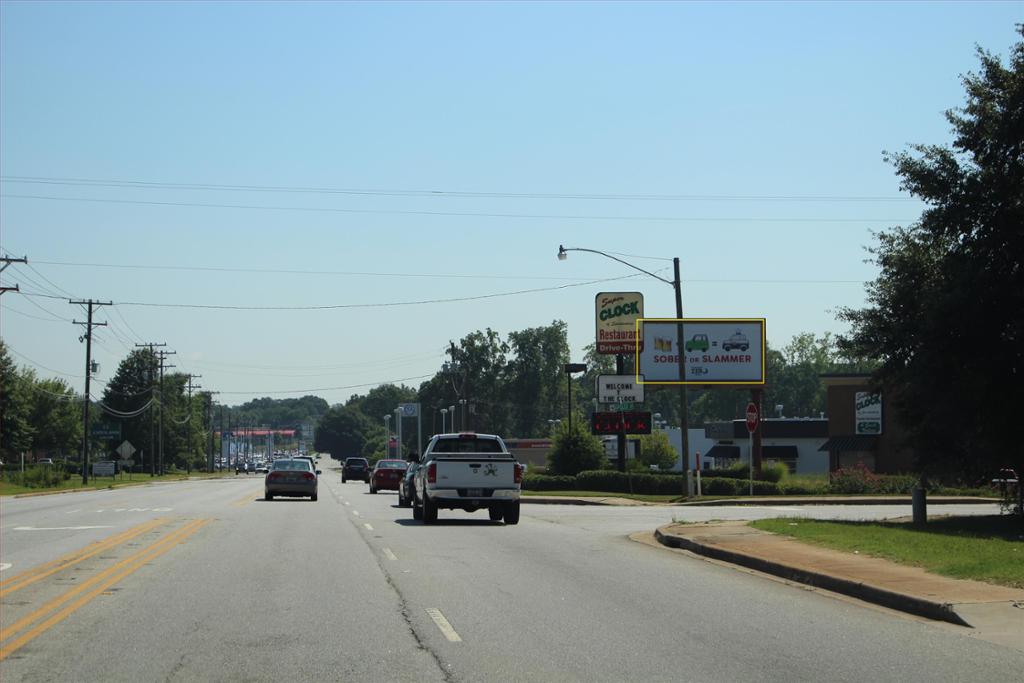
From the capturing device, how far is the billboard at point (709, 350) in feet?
185

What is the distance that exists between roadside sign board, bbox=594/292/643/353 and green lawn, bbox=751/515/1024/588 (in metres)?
33.2

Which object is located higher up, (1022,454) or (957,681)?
(1022,454)

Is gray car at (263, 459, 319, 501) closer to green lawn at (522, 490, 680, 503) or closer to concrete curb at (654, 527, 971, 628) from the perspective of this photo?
green lawn at (522, 490, 680, 503)

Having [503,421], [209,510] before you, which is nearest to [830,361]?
[503,421]

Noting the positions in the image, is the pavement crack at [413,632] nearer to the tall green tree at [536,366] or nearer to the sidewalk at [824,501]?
the sidewalk at [824,501]

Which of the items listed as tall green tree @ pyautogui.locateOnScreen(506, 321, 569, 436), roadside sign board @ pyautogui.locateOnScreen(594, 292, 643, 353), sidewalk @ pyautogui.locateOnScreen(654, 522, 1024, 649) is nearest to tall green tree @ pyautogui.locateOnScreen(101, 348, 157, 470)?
tall green tree @ pyautogui.locateOnScreen(506, 321, 569, 436)

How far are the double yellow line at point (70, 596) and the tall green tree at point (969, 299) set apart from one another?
47.4ft

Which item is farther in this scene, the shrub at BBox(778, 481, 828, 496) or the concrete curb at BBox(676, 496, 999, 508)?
the shrub at BBox(778, 481, 828, 496)

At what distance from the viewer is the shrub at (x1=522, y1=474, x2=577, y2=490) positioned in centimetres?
5084

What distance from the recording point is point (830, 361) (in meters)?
173

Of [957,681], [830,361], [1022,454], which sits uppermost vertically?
[830,361]

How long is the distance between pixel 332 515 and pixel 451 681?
898 inches

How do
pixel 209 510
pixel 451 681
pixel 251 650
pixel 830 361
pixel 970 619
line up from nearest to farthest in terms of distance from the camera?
pixel 451 681, pixel 251 650, pixel 970 619, pixel 209 510, pixel 830 361

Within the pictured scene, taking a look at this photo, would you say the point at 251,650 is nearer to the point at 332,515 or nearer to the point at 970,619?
the point at 970,619
